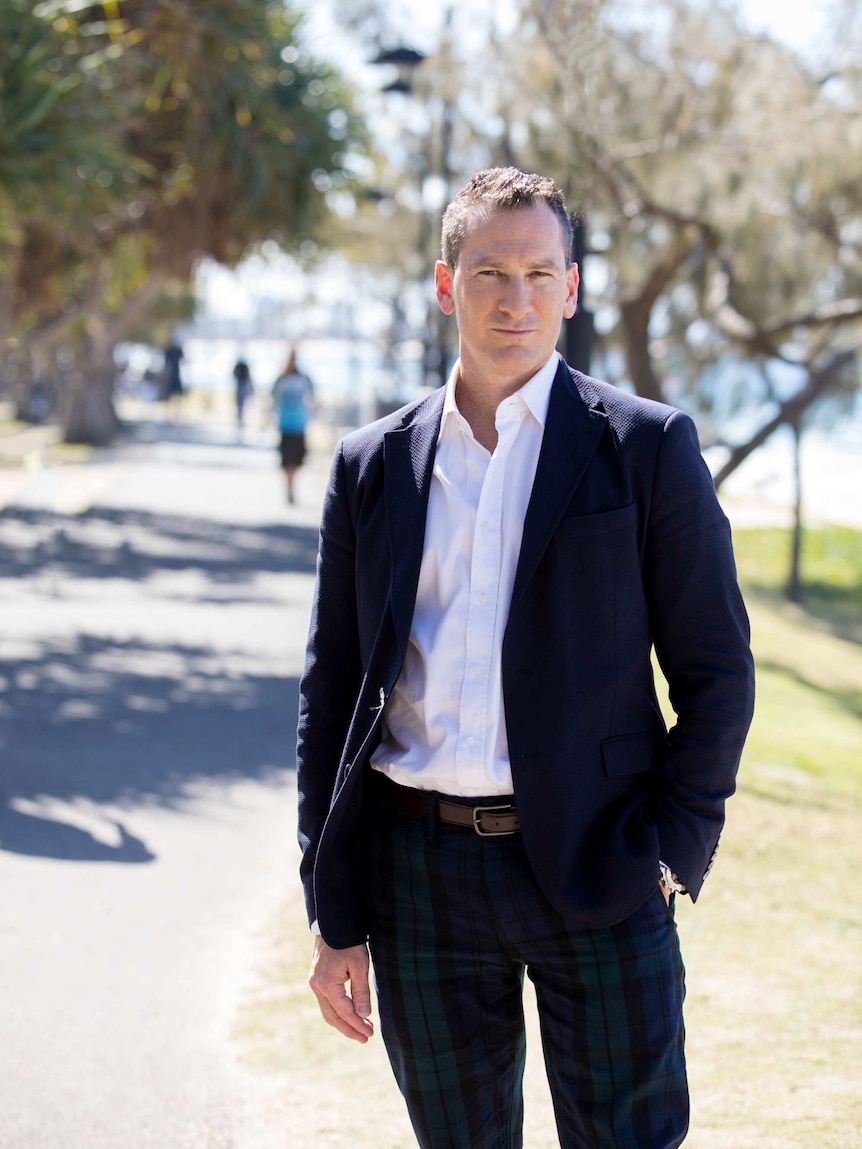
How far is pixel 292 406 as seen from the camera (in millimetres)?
17156

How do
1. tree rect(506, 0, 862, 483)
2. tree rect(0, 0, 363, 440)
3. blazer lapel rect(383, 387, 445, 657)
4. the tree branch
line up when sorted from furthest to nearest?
tree rect(506, 0, 862, 483), the tree branch, tree rect(0, 0, 363, 440), blazer lapel rect(383, 387, 445, 657)

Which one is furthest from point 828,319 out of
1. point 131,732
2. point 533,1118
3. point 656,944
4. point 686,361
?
point 656,944

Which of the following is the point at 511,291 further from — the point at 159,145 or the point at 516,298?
the point at 159,145

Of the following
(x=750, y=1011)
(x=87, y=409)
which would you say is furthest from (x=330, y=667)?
(x=87, y=409)

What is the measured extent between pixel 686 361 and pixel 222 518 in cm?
610

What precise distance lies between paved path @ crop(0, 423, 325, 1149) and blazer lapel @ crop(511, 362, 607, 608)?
212cm

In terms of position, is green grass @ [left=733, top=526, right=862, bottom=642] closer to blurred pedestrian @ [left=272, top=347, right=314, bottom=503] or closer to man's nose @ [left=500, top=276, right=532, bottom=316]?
blurred pedestrian @ [left=272, top=347, right=314, bottom=503]

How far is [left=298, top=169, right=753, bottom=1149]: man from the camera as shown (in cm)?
230

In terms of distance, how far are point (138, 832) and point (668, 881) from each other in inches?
162

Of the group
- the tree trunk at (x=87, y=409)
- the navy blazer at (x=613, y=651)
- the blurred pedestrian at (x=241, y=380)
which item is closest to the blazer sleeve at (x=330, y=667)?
the navy blazer at (x=613, y=651)

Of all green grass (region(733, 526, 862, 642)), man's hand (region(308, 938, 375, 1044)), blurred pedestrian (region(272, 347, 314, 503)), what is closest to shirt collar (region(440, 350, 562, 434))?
man's hand (region(308, 938, 375, 1044))

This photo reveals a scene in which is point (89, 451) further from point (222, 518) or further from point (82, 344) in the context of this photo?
point (222, 518)

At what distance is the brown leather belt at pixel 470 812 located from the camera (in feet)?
7.77

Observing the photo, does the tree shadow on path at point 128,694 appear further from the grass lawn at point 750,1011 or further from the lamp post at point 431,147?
the lamp post at point 431,147
